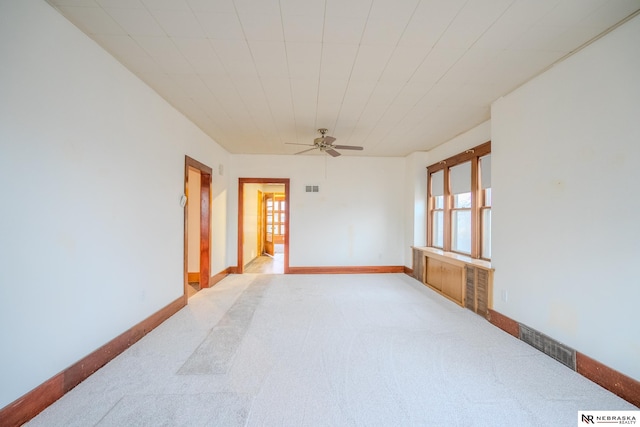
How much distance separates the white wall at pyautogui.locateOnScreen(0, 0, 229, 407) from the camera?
1.55 metres

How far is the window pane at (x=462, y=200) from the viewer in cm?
433

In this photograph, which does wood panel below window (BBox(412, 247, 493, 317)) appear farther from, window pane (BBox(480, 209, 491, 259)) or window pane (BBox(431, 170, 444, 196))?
window pane (BBox(431, 170, 444, 196))

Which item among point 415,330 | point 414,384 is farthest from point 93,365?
point 415,330

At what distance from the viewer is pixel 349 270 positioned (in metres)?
5.88

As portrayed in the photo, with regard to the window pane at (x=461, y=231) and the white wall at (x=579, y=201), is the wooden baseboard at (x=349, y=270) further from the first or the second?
the white wall at (x=579, y=201)

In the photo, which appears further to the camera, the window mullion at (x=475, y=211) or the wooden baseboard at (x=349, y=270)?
the wooden baseboard at (x=349, y=270)

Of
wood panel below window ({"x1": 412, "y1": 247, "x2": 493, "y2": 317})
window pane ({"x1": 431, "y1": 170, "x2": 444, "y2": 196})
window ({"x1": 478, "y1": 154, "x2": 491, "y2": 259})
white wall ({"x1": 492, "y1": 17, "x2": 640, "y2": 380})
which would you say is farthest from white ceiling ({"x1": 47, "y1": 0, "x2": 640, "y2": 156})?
wood panel below window ({"x1": 412, "y1": 247, "x2": 493, "y2": 317})

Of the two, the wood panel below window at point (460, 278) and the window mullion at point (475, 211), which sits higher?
the window mullion at point (475, 211)

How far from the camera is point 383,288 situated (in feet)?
15.5

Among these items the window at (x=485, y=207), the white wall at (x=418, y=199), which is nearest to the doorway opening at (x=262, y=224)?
the white wall at (x=418, y=199)

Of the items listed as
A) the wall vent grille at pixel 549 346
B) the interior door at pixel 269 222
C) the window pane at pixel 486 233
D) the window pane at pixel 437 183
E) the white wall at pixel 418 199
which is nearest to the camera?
the wall vent grille at pixel 549 346

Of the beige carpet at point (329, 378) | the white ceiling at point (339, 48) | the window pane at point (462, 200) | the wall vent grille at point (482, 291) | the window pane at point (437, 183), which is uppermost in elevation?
the white ceiling at point (339, 48)

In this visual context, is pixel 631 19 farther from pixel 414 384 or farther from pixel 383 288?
pixel 383 288

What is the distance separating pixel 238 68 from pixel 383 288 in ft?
13.3
